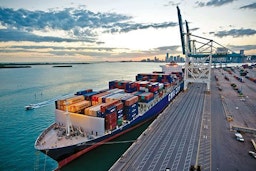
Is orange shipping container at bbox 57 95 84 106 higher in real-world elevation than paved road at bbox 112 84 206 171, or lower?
higher

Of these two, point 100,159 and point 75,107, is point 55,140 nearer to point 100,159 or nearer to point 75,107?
point 75,107

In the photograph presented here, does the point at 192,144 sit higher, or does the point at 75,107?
the point at 75,107

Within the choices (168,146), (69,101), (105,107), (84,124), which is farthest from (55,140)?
(168,146)

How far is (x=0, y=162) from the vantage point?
2712cm

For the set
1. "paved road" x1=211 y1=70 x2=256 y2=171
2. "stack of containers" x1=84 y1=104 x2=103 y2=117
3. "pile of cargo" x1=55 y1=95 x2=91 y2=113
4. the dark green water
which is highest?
"pile of cargo" x1=55 y1=95 x2=91 y2=113

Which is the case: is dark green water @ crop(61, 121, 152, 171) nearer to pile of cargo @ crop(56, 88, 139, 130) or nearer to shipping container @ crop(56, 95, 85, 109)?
pile of cargo @ crop(56, 88, 139, 130)

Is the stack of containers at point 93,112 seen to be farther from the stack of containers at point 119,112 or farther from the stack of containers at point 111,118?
the stack of containers at point 119,112

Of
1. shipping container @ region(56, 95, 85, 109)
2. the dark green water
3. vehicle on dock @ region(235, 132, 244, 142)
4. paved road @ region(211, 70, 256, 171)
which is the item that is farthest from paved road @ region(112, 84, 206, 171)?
shipping container @ region(56, 95, 85, 109)

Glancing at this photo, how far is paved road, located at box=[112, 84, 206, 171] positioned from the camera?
73.9ft

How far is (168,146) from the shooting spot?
88.9 feet

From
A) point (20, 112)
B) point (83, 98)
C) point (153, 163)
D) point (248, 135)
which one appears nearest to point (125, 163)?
point (153, 163)

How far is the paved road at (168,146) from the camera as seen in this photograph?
73.9 ft

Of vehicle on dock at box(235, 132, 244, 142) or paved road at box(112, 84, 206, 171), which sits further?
vehicle on dock at box(235, 132, 244, 142)

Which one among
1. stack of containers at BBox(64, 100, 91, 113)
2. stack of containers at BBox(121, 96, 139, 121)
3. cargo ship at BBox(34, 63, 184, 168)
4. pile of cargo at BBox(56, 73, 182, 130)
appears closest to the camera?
cargo ship at BBox(34, 63, 184, 168)
